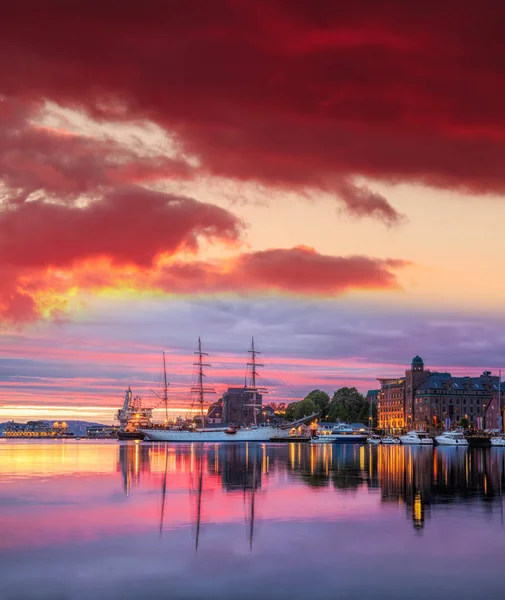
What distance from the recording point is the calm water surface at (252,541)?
84.7 feet

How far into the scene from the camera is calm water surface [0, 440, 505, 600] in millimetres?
25812

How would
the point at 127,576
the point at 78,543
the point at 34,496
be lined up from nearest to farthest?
the point at 127,576, the point at 78,543, the point at 34,496

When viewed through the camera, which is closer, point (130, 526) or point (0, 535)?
point (0, 535)

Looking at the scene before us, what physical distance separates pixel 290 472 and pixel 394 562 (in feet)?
170

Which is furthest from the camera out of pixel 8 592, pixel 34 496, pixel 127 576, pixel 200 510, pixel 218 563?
pixel 34 496

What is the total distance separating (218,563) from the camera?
29.5 meters

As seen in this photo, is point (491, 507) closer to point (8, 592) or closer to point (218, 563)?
point (218, 563)

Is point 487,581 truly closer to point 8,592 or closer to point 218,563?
point 218,563

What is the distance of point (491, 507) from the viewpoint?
152 ft

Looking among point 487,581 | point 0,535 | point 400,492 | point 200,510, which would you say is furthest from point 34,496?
point 487,581

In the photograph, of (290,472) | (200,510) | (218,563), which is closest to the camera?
(218,563)

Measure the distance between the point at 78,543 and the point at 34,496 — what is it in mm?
21568

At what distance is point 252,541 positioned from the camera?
113 feet

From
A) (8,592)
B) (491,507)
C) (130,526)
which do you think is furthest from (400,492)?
(8,592)
